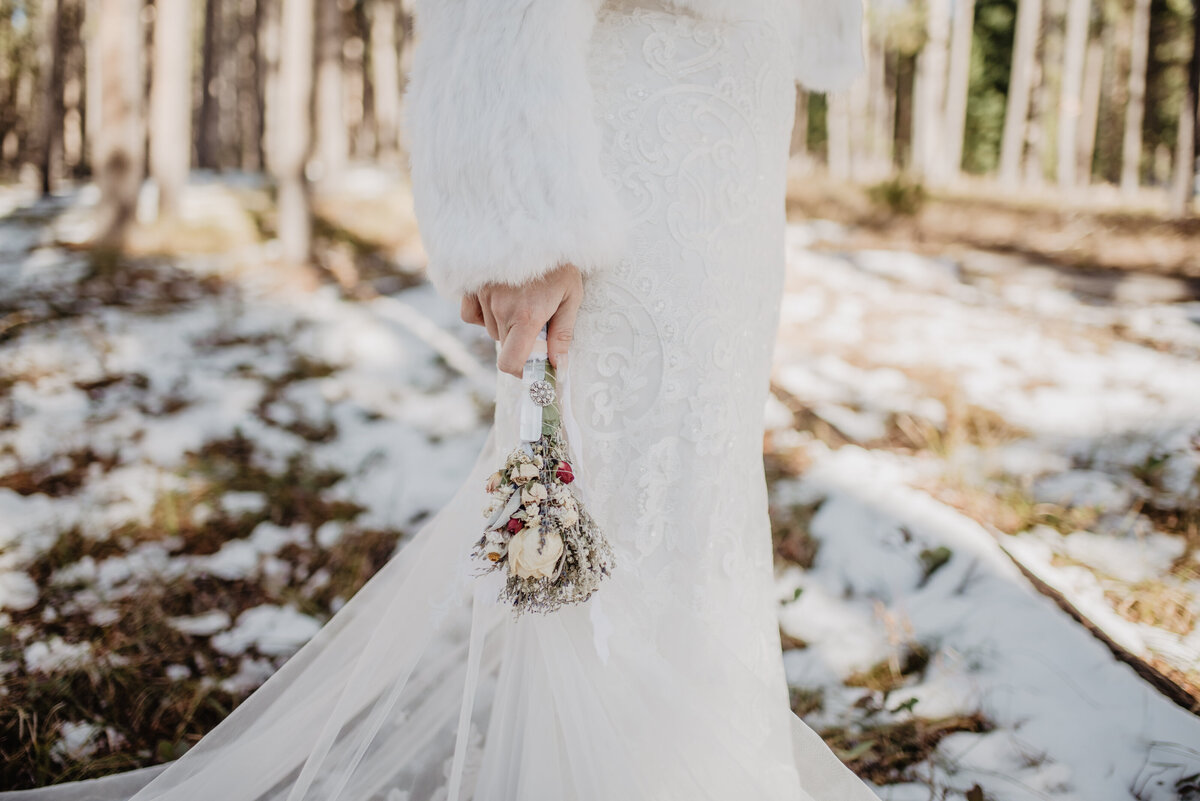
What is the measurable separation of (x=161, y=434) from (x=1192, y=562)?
4901 mm

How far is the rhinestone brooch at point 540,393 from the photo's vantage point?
97cm

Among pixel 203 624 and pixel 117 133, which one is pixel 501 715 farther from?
pixel 117 133

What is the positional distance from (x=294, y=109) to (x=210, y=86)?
14.7m

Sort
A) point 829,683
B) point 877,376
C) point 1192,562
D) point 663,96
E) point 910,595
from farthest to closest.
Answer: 1. point 877,376
2. point 910,595
3. point 1192,562
4. point 829,683
5. point 663,96

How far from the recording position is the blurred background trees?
26.9 ft

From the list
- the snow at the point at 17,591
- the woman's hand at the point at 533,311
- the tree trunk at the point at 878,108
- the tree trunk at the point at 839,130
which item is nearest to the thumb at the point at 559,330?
the woman's hand at the point at 533,311

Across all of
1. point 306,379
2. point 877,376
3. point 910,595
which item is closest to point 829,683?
point 910,595

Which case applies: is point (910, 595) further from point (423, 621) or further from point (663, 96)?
point (663, 96)

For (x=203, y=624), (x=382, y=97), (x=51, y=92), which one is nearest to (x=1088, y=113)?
(x=382, y=97)

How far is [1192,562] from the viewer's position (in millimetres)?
2281

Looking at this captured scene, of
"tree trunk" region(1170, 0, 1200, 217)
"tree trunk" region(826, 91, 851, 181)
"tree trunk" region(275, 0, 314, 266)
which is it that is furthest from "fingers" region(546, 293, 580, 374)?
"tree trunk" region(826, 91, 851, 181)

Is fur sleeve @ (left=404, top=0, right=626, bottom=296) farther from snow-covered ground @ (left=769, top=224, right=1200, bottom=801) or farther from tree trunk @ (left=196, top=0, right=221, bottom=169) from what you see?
tree trunk @ (left=196, top=0, right=221, bottom=169)

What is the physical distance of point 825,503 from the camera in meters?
3.05

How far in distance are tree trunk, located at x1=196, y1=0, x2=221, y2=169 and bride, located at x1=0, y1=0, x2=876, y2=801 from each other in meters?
21.0
